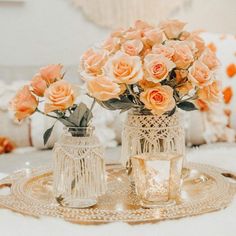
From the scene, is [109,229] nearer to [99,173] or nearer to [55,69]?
[99,173]

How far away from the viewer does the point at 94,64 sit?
113 cm

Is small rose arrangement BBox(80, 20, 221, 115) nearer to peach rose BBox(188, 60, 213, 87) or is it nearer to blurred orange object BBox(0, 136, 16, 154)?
peach rose BBox(188, 60, 213, 87)

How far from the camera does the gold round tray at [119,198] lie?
1.02 metres

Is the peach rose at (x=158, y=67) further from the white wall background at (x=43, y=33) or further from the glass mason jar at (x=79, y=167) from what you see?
the white wall background at (x=43, y=33)

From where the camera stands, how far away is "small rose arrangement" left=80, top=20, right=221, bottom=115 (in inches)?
42.8

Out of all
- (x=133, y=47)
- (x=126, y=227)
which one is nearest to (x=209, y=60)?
(x=133, y=47)

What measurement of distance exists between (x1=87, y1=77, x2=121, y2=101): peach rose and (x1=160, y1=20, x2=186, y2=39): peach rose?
9.0 inches

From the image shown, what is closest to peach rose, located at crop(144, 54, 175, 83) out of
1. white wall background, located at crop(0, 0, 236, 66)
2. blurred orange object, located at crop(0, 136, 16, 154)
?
blurred orange object, located at crop(0, 136, 16, 154)

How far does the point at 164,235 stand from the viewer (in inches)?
37.5

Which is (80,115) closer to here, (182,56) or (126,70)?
(126,70)

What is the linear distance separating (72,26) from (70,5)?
0.10 m

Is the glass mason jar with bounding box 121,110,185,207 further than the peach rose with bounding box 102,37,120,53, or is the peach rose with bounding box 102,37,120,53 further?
the peach rose with bounding box 102,37,120,53

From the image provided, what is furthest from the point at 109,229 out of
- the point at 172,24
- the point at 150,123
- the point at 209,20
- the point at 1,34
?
the point at 209,20

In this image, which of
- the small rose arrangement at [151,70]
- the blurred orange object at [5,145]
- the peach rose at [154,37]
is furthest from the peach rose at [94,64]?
the blurred orange object at [5,145]
